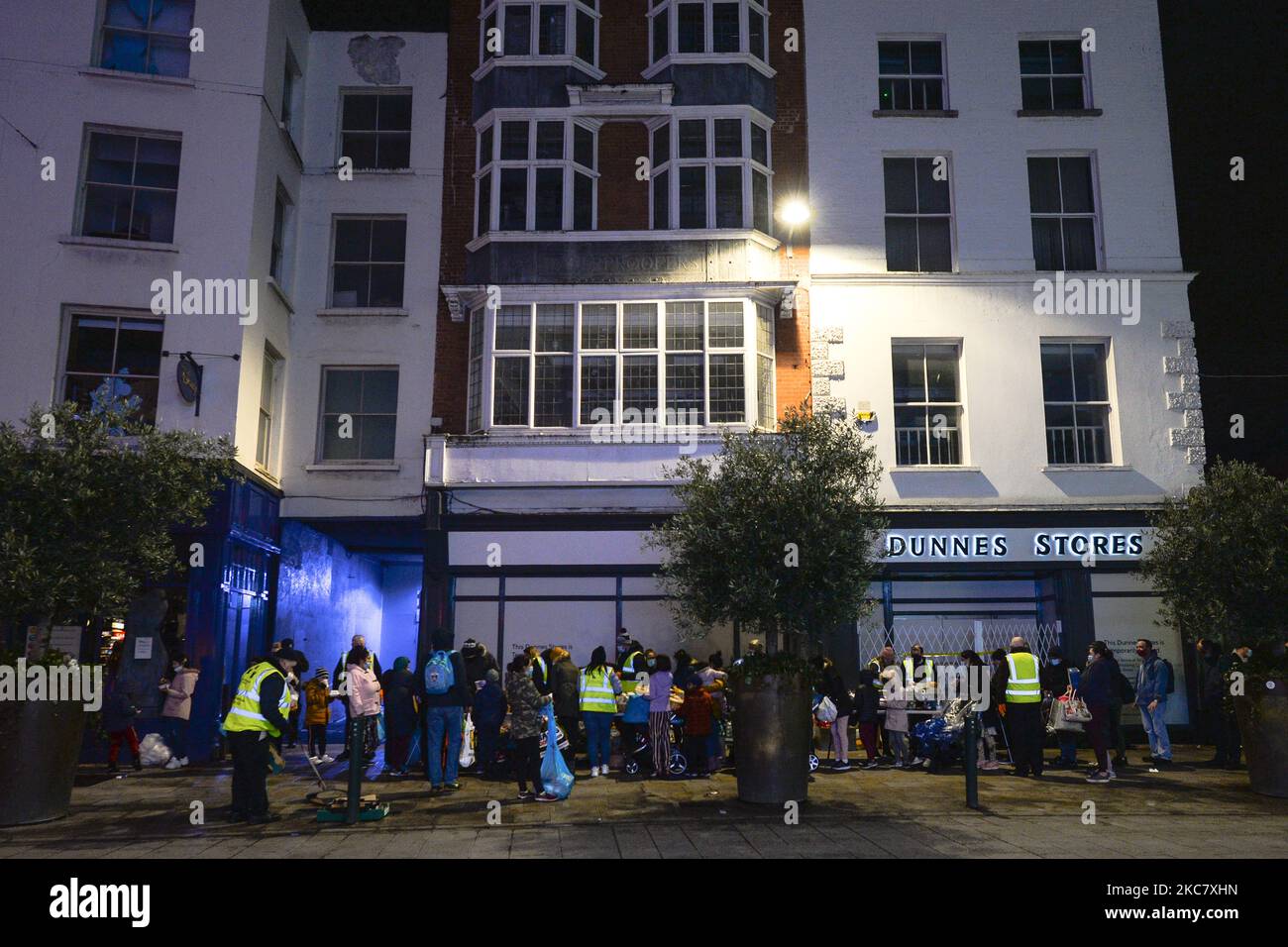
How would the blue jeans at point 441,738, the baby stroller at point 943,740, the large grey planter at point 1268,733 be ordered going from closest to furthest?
the large grey planter at point 1268,733 < the blue jeans at point 441,738 < the baby stroller at point 943,740

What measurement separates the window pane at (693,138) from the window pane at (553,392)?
15.3ft

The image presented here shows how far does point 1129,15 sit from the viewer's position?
19828mm

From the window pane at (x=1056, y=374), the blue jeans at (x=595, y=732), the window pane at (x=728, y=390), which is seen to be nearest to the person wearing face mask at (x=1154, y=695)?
the window pane at (x=1056, y=374)

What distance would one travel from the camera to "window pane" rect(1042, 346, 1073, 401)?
18781 mm

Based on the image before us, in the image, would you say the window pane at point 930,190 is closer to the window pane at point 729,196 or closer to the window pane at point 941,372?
the window pane at point 941,372

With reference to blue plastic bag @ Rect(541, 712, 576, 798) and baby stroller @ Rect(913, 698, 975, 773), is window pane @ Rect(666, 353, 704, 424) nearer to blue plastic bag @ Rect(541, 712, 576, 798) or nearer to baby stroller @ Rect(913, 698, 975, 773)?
baby stroller @ Rect(913, 698, 975, 773)

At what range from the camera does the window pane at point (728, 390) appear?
17.9 metres

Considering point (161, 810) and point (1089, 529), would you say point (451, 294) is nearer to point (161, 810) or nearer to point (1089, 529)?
point (161, 810)

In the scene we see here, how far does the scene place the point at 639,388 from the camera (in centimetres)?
1806

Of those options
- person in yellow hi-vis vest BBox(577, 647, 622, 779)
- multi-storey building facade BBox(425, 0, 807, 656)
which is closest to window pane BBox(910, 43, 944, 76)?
multi-storey building facade BBox(425, 0, 807, 656)

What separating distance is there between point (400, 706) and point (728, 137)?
39.5ft

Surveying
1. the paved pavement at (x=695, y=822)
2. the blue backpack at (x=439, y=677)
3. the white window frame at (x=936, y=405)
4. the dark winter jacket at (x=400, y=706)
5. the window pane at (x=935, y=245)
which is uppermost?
the window pane at (x=935, y=245)

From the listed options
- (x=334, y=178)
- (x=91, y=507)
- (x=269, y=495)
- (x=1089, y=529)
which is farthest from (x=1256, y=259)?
(x=91, y=507)

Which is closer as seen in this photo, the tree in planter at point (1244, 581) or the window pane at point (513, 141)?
the tree in planter at point (1244, 581)
